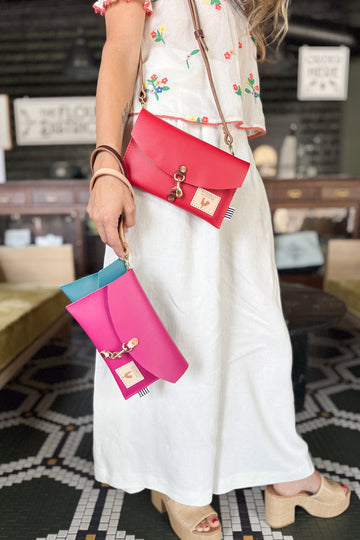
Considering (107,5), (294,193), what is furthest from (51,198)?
(107,5)

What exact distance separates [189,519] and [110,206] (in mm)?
720

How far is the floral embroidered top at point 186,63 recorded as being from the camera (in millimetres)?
815

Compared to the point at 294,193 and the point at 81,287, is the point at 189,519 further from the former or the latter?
the point at 294,193

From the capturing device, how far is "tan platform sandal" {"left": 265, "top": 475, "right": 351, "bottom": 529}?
40.1 inches

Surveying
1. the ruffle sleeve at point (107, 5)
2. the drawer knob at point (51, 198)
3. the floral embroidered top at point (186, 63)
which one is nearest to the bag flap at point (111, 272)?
the floral embroidered top at point (186, 63)

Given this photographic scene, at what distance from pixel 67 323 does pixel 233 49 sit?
1.93 m

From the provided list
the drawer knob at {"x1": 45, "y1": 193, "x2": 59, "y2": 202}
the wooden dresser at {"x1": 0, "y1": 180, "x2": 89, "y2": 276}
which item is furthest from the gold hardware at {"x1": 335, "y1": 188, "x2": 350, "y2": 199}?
the drawer knob at {"x1": 45, "y1": 193, "x2": 59, "y2": 202}

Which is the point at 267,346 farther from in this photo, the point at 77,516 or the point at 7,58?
the point at 7,58

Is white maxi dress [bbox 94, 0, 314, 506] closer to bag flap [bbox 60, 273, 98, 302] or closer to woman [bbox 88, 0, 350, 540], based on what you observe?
woman [bbox 88, 0, 350, 540]

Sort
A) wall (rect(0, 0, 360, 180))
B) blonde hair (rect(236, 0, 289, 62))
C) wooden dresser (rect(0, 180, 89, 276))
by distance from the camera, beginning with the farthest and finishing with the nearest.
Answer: wall (rect(0, 0, 360, 180)), wooden dresser (rect(0, 180, 89, 276)), blonde hair (rect(236, 0, 289, 62))

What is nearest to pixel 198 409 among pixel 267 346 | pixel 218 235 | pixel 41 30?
pixel 267 346

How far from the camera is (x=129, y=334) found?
2.58 feet

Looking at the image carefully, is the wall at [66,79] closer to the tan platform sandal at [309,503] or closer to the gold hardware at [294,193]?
the gold hardware at [294,193]

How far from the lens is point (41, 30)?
17.5 feet
